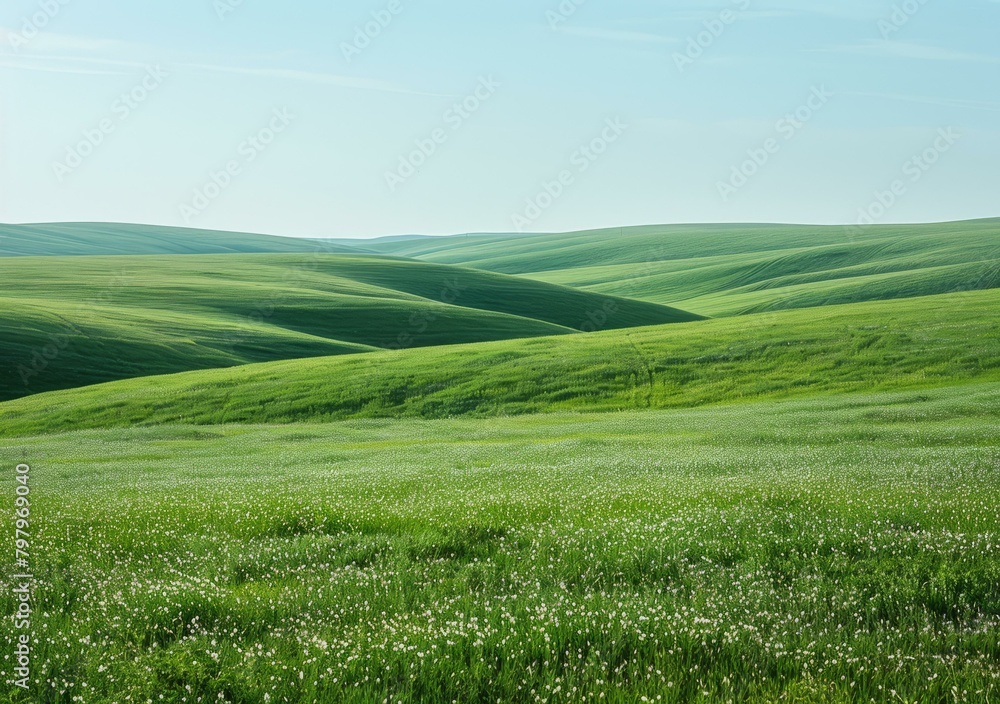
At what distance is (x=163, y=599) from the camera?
7.77 meters

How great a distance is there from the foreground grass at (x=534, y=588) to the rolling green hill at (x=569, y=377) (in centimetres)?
3106

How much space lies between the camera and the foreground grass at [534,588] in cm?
595

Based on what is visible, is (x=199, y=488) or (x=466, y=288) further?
(x=466, y=288)

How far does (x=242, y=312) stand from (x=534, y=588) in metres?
101

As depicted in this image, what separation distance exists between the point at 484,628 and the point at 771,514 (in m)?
5.89

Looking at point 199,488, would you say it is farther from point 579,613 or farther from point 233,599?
point 579,613

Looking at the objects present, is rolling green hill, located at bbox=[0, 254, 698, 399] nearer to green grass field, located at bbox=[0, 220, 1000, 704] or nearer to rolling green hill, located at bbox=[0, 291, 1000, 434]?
rolling green hill, located at bbox=[0, 291, 1000, 434]

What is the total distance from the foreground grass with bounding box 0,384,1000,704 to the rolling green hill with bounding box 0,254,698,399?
205 feet

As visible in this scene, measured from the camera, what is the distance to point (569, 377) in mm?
52844

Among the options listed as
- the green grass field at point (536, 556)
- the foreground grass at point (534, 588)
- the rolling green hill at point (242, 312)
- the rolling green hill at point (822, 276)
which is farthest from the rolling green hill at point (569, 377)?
the rolling green hill at point (822, 276)

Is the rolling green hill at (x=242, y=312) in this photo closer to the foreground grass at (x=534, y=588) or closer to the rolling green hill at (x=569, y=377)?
the rolling green hill at (x=569, y=377)

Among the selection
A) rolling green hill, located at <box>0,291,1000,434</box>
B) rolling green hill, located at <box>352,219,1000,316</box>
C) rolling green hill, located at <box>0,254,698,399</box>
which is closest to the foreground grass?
rolling green hill, located at <box>0,291,1000,434</box>

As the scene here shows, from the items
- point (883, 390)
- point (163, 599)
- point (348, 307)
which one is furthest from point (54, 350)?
point (163, 599)

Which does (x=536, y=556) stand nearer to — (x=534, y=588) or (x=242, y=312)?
(x=534, y=588)
